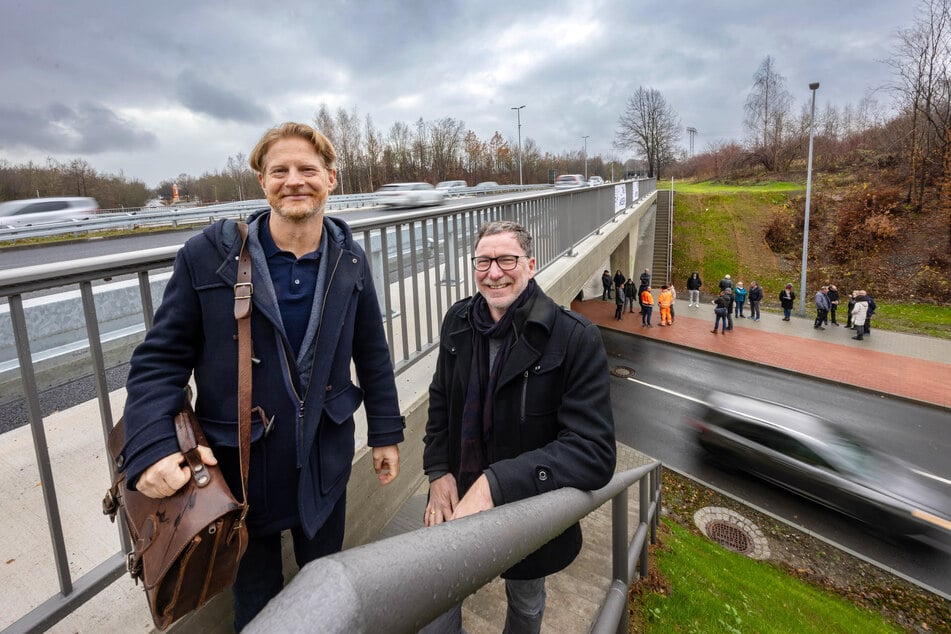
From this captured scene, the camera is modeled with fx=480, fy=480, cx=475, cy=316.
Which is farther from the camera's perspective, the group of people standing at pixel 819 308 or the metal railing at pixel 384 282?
the group of people standing at pixel 819 308

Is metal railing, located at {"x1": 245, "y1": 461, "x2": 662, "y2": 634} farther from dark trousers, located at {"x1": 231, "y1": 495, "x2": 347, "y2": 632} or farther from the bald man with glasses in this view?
dark trousers, located at {"x1": 231, "y1": 495, "x2": 347, "y2": 632}

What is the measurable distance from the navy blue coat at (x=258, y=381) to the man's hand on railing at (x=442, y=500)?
1.69ft

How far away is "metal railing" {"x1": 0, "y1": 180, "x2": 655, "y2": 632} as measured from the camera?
4.92 ft

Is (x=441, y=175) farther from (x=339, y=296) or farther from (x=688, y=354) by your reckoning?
(x=339, y=296)

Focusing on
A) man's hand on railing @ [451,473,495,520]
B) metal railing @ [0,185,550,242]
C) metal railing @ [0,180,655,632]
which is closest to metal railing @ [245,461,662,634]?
man's hand on railing @ [451,473,495,520]

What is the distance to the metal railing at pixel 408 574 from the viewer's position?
448mm

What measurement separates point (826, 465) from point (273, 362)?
432 inches

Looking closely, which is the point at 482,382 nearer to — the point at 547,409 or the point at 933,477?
the point at 547,409

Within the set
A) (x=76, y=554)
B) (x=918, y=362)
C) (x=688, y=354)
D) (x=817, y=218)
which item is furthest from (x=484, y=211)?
(x=817, y=218)

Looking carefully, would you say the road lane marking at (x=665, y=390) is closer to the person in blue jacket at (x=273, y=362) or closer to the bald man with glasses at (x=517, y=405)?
the bald man with glasses at (x=517, y=405)

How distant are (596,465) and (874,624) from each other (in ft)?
27.6

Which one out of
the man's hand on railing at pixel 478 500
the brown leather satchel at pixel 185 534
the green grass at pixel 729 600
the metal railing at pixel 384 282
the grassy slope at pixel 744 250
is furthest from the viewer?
the grassy slope at pixel 744 250

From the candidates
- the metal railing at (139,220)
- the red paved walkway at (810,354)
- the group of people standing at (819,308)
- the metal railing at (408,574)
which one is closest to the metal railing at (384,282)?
the metal railing at (408,574)

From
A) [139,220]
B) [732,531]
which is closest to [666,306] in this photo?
[732,531]
